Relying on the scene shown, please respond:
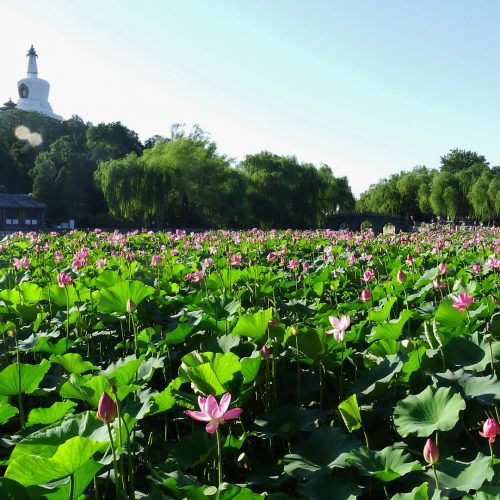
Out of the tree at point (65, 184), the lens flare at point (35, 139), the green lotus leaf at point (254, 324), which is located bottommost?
the green lotus leaf at point (254, 324)

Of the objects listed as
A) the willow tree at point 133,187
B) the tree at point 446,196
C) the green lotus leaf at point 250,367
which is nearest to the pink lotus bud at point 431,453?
the green lotus leaf at point 250,367

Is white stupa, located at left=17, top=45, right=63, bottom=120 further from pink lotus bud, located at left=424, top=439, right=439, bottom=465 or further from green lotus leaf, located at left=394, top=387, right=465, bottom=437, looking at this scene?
pink lotus bud, located at left=424, top=439, right=439, bottom=465

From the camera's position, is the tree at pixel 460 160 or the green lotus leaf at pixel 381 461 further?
the tree at pixel 460 160

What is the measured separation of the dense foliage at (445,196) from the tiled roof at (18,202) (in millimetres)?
30658

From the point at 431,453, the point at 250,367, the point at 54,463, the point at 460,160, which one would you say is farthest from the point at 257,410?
the point at 460,160

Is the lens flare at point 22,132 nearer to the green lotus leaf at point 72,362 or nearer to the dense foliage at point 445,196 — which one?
the dense foliage at point 445,196

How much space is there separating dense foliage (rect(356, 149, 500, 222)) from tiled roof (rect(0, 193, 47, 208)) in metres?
30.7

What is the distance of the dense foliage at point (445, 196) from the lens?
41812 millimetres

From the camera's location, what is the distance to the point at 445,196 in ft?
149

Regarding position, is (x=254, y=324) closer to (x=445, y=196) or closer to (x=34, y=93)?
(x=445, y=196)

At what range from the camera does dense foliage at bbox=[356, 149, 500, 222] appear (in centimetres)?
4181

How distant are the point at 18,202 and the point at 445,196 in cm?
3196

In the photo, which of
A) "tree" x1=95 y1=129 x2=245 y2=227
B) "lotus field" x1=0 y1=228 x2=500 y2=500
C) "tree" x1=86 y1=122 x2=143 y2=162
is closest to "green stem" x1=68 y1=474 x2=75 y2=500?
"lotus field" x1=0 y1=228 x2=500 y2=500

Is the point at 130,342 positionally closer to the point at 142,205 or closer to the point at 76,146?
the point at 142,205
